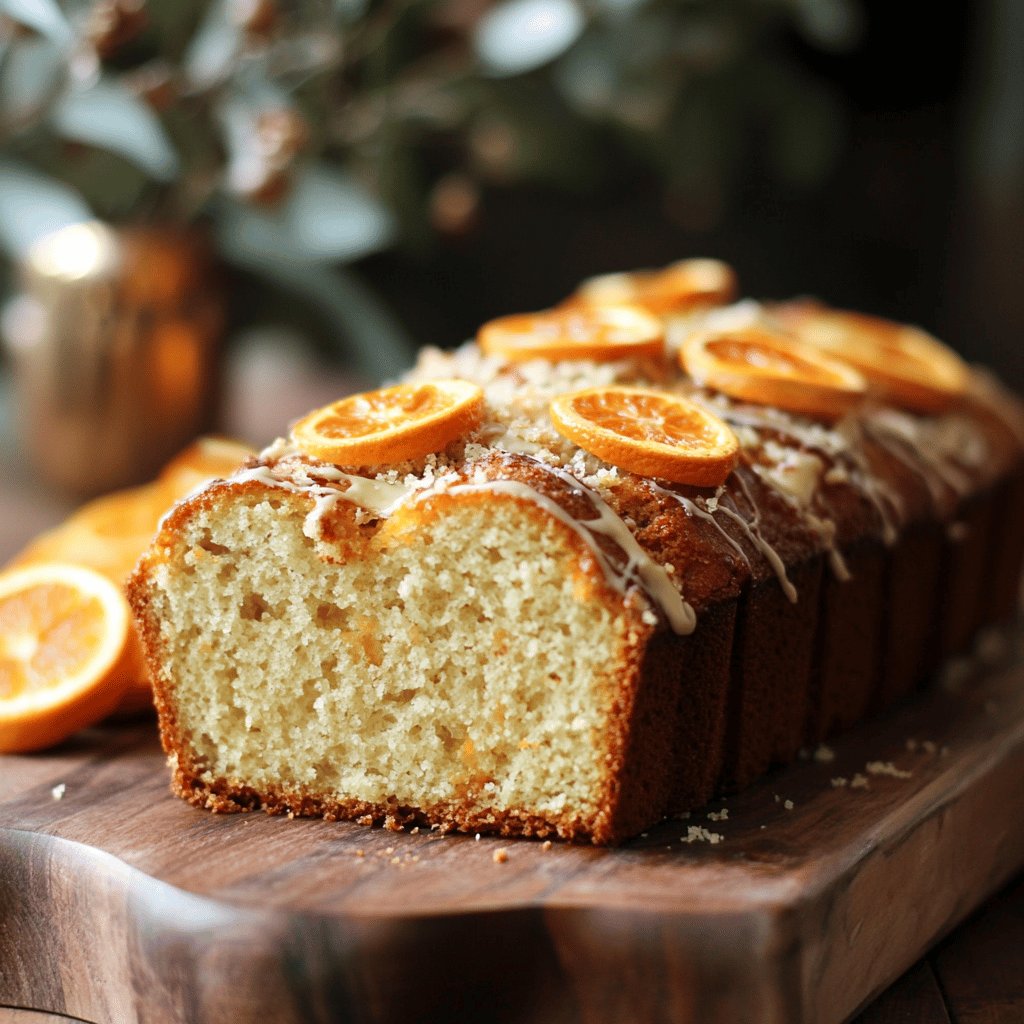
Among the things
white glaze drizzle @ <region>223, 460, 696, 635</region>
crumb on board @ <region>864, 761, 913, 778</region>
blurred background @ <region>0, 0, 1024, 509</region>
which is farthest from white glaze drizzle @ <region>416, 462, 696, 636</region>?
blurred background @ <region>0, 0, 1024, 509</region>

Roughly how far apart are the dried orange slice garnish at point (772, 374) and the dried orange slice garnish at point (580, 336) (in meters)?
0.10

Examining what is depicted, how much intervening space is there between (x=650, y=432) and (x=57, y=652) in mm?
1276

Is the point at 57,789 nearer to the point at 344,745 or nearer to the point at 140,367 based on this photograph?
the point at 344,745

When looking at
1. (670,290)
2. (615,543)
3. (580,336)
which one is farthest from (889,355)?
(615,543)

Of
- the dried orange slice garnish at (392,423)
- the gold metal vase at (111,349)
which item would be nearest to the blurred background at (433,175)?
the gold metal vase at (111,349)

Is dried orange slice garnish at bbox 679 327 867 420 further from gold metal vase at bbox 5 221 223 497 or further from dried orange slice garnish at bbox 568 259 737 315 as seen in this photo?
gold metal vase at bbox 5 221 223 497

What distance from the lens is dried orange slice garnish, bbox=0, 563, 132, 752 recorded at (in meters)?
2.64

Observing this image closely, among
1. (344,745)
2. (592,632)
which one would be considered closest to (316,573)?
(344,745)

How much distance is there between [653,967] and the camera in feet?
6.57

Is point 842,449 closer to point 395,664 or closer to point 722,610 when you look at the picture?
point 722,610

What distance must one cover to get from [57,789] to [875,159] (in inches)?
181

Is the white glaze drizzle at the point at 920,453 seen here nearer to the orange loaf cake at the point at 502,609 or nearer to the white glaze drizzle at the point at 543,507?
the orange loaf cake at the point at 502,609

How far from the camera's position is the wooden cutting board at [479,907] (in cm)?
200

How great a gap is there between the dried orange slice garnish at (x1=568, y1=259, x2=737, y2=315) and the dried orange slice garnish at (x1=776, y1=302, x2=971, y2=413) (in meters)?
0.20
